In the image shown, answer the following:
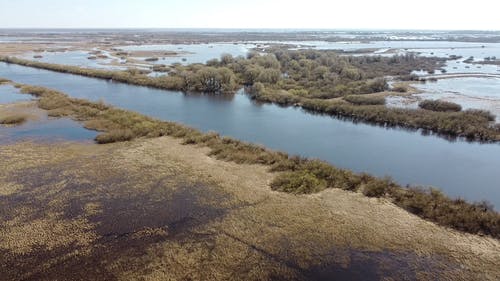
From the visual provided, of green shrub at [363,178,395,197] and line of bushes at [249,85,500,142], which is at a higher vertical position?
line of bushes at [249,85,500,142]

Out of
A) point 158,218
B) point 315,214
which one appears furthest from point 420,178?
point 158,218

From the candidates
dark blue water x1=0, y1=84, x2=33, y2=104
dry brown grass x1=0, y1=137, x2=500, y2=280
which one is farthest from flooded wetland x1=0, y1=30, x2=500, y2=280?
dark blue water x1=0, y1=84, x2=33, y2=104

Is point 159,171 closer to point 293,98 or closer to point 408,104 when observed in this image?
point 293,98

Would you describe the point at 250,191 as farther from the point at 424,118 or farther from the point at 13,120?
the point at 13,120

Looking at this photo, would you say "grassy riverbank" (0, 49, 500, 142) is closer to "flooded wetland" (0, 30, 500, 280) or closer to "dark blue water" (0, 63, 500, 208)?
"flooded wetland" (0, 30, 500, 280)

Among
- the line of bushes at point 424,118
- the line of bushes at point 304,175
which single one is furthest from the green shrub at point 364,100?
the line of bushes at point 304,175

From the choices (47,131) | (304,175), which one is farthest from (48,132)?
(304,175)

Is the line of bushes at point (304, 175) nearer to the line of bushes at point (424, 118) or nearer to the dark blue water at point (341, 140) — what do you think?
the dark blue water at point (341, 140)
